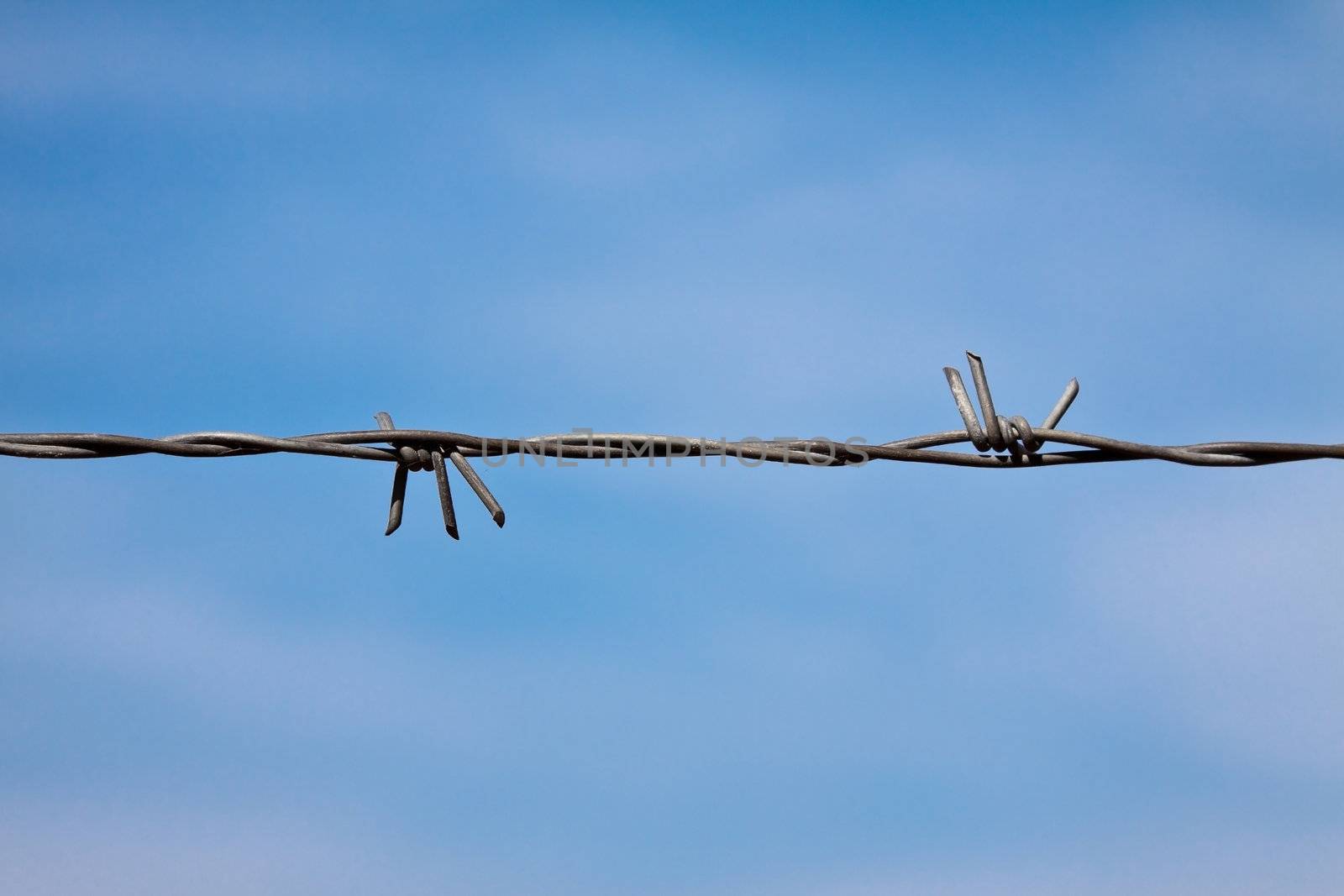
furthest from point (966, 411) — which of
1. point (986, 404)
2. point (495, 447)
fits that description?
point (495, 447)

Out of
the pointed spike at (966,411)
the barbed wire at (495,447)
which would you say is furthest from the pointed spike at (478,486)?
the pointed spike at (966,411)

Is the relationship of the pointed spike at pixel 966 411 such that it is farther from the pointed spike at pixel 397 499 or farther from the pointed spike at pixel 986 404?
the pointed spike at pixel 397 499

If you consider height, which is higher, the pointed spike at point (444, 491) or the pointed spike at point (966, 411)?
the pointed spike at point (966, 411)

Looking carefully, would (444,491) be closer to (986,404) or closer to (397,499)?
(397,499)

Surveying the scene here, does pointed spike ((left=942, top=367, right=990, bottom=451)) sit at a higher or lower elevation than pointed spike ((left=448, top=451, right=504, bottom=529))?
higher

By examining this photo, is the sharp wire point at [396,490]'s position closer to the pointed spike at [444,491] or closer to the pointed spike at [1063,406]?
the pointed spike at [444,491]

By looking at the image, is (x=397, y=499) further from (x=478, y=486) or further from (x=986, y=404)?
(x=986, y=404)

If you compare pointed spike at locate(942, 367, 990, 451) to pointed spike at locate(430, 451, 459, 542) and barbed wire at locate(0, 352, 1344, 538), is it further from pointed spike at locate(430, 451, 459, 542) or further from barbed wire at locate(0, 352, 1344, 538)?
pointed spike at locate(430, 451, 459, 542)

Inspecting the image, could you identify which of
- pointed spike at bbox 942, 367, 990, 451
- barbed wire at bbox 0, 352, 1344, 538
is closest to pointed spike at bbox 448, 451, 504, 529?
barbed wire at bbox 0, 352, 1344, 538

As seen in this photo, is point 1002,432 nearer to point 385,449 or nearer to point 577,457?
point 577,457

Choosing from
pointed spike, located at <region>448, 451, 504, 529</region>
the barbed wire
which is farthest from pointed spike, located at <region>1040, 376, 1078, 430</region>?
pointed spike, located at <region>448, 451, 504, 529</region>

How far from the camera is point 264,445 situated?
112 inches

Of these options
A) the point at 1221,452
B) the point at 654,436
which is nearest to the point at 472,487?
the point at 654,436

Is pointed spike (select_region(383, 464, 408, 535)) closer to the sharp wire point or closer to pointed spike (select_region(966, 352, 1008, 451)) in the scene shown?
the sharp wire point
